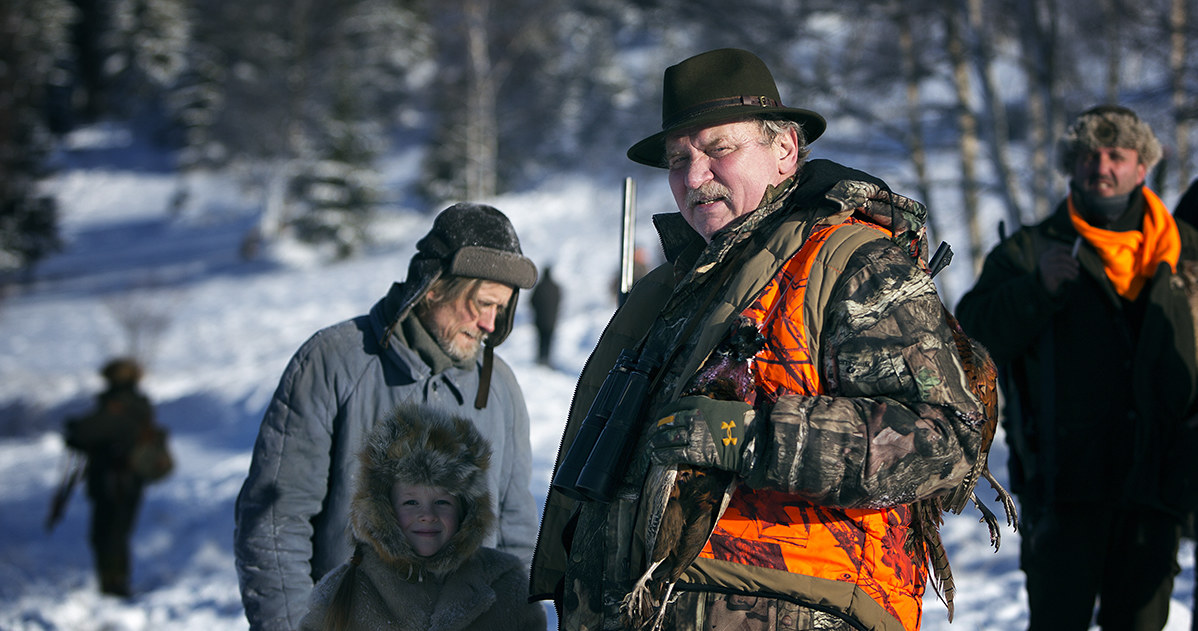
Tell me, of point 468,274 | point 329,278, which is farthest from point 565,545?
point 329,278

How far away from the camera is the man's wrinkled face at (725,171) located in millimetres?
1865

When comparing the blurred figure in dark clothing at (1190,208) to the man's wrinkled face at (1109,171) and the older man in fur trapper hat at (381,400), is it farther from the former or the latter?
the older man in fur trapper hat at (381,400)

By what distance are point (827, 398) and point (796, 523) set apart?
25 cm

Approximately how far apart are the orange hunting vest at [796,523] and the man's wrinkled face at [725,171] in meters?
0.24

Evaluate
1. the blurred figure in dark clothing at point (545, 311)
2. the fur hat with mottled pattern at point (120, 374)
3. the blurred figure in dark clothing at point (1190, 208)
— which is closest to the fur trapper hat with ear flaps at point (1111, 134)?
the blurred figure in dark clothing at point (1190, 208)

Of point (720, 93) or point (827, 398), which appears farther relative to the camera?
point (720, 93)

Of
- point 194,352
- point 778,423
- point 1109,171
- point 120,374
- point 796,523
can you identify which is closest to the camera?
point 778,423

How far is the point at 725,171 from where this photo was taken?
1872 millimetres

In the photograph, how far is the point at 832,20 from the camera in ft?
35.7

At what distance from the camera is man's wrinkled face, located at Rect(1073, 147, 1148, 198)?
3.25 metres

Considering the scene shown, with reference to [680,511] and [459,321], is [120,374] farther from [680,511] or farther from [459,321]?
[680,511]

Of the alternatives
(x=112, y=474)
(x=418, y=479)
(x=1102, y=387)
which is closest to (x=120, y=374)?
(x=112, y=474)

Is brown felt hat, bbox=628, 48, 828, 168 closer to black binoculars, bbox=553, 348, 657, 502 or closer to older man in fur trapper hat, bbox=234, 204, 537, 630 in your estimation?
black binoculars, bbox=553, 348, 657, 502

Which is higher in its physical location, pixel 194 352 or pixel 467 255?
pixel 467 255
